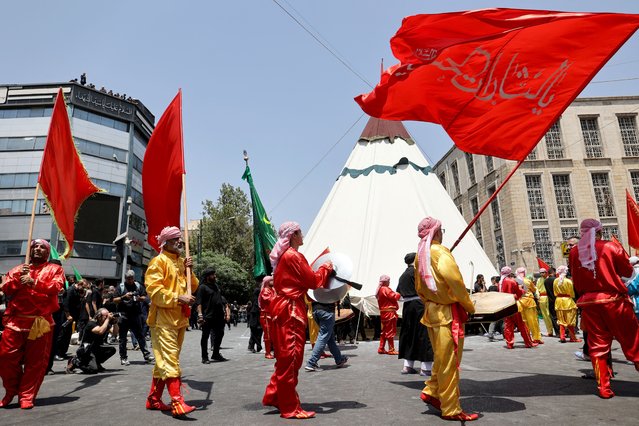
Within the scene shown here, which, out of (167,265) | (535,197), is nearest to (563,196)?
(535,197)

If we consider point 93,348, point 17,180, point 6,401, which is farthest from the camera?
point 17,180

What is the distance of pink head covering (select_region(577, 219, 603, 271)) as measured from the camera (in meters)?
4.59

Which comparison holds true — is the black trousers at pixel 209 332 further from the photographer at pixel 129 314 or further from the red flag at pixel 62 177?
the red flag at pixel 62 177

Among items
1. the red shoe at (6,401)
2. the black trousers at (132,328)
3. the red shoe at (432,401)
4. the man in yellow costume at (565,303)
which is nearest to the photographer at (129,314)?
the black trousers at (132,328)

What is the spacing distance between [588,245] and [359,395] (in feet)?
9.29

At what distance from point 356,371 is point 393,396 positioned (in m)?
1.85

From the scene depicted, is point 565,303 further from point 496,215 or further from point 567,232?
point 496,215

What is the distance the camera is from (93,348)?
6.79 meters

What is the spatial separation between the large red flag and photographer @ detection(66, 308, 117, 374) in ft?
16.2

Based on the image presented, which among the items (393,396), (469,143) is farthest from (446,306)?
(469,143)

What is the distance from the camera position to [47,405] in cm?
443

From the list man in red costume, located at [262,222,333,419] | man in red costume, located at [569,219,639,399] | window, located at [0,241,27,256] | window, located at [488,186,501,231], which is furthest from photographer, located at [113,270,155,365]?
window, located at [488,186,501,231]

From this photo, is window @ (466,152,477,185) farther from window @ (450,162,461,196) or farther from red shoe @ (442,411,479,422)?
red shoe @ (442,411,479,422)

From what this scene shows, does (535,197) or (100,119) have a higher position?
(100,119)
